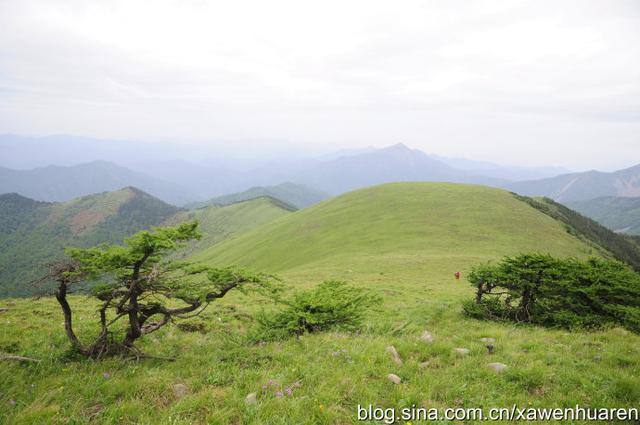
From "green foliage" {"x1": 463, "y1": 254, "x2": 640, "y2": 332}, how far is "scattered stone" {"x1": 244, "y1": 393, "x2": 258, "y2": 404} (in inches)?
391

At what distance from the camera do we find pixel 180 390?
6551mm

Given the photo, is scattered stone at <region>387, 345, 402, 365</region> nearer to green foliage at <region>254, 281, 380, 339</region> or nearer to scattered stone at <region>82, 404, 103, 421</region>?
green foliage at <region>254, 281, 380, 339</region>

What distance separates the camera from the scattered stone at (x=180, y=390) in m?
6.38

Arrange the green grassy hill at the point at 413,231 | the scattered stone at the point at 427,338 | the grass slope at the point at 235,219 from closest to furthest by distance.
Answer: the scattered stone at the point at 427,338 → the green grassy hill at the point at 413,231 → the grass slope at the point at 235,219

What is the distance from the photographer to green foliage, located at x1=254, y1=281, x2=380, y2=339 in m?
10.3

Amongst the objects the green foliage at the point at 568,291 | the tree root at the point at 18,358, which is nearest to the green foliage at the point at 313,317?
the tree root at the point at 18,358

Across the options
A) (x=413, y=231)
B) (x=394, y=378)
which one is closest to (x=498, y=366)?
(x=394, y=378)

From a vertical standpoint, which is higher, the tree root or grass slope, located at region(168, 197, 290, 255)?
the tree root

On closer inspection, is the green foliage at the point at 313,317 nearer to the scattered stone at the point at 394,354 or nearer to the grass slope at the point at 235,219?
the scattered stone at the point at 394,354

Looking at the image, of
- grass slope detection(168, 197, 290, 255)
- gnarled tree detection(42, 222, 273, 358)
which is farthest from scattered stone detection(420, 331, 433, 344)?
grass slope detection(168, 197, 290, 255)

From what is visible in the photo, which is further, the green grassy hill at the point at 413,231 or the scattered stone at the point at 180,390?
the green grassy hill at the point at 413,231

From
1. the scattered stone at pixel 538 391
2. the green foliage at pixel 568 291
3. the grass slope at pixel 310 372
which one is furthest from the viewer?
the green foliage at pixel 568 291

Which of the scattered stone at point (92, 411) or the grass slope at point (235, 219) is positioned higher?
the scattered stone at point (92, 411)

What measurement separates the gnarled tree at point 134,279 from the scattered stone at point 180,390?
1.57 meters
